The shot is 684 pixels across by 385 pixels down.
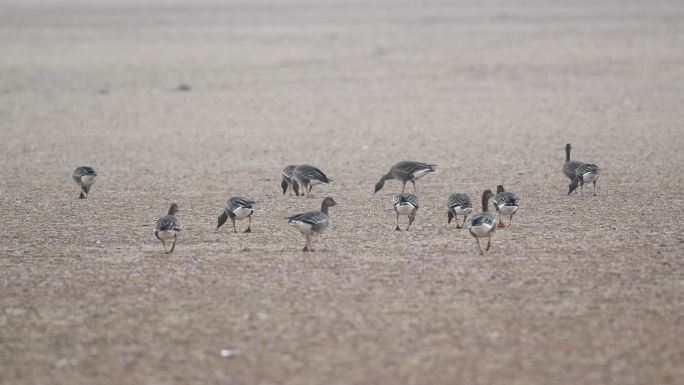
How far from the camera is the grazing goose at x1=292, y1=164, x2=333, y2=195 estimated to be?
1559cm

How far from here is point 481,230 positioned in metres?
11.3

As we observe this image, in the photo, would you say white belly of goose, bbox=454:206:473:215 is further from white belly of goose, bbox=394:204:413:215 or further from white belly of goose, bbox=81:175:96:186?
white belly of goose, bbox=81:175:96:186

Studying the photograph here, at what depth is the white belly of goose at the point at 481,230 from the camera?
1124 cm

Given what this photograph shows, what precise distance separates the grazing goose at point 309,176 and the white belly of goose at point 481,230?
14.8 feet

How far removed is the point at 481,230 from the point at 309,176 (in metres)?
4.89

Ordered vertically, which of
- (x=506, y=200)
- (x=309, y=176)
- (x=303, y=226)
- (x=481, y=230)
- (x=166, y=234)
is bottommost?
(x=166, y=234)

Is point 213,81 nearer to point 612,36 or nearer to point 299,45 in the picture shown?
point 299,45

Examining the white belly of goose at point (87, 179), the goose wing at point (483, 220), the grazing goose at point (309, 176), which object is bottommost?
the goose wing at point (483, 220)

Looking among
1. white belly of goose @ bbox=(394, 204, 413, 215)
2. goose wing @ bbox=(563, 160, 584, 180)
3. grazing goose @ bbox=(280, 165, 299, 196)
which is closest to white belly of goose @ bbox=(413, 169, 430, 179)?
grazing goose @ bbox=(280, 165, 299, 196)

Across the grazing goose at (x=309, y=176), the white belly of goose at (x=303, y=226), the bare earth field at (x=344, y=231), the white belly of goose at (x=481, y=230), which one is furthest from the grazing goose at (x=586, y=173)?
the white belly of goose at (x=303, y=226)

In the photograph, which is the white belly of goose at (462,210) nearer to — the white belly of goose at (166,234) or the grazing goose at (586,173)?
the grazing goose at (586,173)

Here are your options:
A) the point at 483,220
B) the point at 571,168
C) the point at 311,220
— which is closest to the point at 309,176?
the point at 311,220

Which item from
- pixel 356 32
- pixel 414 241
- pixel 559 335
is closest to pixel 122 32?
pixel 356 32

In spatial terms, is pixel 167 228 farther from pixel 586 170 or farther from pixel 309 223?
pixel 586 170
